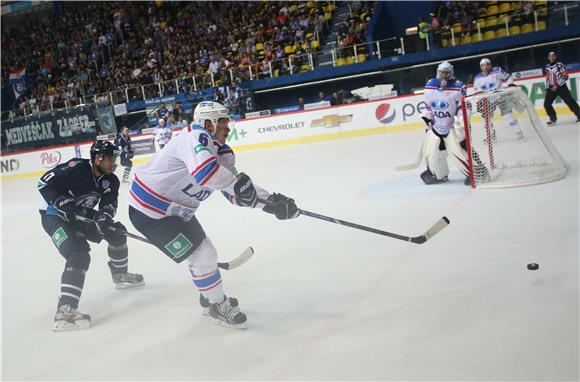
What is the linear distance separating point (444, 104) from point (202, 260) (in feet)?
13.2

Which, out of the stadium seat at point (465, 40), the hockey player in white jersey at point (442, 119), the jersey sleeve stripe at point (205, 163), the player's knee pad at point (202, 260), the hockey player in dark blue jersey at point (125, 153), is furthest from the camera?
the stadium seat at point (465, 40)

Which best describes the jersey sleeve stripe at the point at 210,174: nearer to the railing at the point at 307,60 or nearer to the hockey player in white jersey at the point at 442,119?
the hockey player in white jersey at the point at 442,119

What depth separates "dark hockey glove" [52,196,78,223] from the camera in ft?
11.8

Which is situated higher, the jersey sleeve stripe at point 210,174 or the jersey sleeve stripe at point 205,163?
the jersey sleeve stripe at point 205,163

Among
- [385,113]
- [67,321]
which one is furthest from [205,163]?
[385,113]

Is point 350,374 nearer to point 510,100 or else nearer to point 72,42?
point 510,100

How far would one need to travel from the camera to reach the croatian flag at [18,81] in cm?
2381

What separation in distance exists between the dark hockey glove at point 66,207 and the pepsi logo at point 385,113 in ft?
31.1

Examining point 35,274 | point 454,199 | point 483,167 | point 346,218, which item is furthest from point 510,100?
point 35,274

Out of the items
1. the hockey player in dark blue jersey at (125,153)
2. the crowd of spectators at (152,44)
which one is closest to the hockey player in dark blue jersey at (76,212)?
the hockey player in dark blue jersey at (125,153)

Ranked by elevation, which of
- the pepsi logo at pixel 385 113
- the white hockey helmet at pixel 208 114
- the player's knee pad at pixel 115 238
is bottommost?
→ the pepsi logo at pixel 385 113

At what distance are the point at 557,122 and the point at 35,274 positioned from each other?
27.4ft

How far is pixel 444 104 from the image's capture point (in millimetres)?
6352

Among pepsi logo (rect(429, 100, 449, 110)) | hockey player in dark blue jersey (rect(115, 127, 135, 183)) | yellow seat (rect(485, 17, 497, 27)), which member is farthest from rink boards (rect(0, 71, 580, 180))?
pepsi logo (rect(429, 100, 449, 110))
